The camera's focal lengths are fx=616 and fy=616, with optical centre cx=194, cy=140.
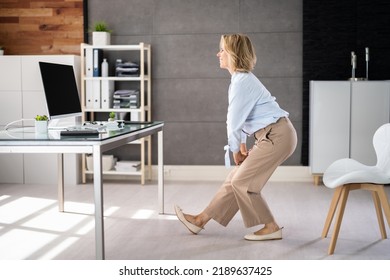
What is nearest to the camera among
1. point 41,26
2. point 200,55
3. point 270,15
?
point 270,15

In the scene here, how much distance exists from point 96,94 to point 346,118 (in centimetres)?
263

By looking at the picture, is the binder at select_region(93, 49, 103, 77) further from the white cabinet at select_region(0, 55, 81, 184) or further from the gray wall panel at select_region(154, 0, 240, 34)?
the gray wall panel at select_region(154, 0, 240, 34)

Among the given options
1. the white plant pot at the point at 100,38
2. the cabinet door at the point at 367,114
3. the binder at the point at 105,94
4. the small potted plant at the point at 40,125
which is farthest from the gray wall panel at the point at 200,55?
the small potted plant at the point at 40,125

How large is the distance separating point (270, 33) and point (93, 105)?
206cm

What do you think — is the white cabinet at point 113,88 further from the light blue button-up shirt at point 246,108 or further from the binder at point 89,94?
the light blue button-up shirt at point 246,108

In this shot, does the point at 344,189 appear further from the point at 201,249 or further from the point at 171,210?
the point at 171,210

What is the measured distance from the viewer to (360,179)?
3664mm

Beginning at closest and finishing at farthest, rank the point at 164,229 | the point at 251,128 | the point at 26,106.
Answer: the point at 251,128 < the point at 164,229 < the point at 26,106

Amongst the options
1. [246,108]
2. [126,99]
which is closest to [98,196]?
[246,108]

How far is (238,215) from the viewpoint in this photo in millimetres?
4914

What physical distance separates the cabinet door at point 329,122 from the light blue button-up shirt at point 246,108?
2.39 m

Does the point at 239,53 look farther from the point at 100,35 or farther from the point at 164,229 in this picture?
the point at 100,35

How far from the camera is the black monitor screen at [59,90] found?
3977 millimetres
